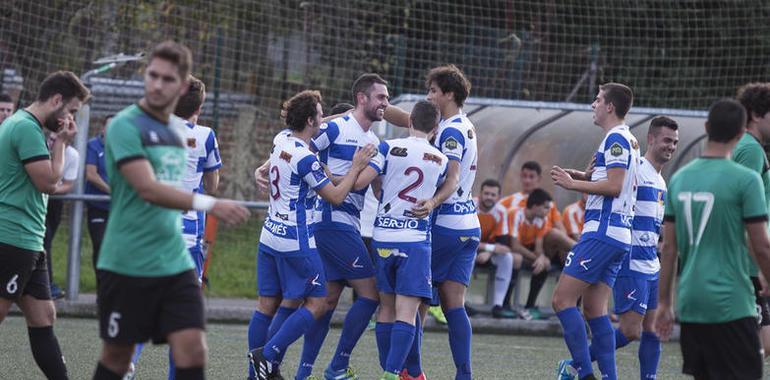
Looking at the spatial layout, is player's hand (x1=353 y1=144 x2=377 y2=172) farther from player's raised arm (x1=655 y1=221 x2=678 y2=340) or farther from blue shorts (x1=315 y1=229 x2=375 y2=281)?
player's raised arm (x1=655 y1=221 x2=678 y2=340)

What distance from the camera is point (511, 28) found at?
1789cm

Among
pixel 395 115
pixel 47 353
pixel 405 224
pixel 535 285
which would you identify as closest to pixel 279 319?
pixel 405 224

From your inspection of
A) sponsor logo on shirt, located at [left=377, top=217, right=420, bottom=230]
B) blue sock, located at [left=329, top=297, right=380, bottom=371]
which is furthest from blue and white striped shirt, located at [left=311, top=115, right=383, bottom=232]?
sponsor logo on shirt, located at [left=377, top=217, right=420, bottom=230]

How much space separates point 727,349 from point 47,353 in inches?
157

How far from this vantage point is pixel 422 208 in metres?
8.43

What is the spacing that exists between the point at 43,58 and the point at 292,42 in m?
3.44

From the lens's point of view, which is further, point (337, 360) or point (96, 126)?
point (96, 126)

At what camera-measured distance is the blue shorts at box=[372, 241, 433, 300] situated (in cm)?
847

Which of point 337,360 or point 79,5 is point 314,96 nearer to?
point 337,360

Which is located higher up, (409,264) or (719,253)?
(719,253)

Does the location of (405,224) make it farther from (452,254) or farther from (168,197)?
(168,197)

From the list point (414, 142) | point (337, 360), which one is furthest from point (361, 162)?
point (337, 360)

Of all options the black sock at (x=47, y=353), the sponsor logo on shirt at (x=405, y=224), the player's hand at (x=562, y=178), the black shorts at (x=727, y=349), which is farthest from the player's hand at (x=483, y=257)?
the black shorts at (x=727, y=349)

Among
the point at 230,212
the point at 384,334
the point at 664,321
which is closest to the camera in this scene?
the point at 230,212
